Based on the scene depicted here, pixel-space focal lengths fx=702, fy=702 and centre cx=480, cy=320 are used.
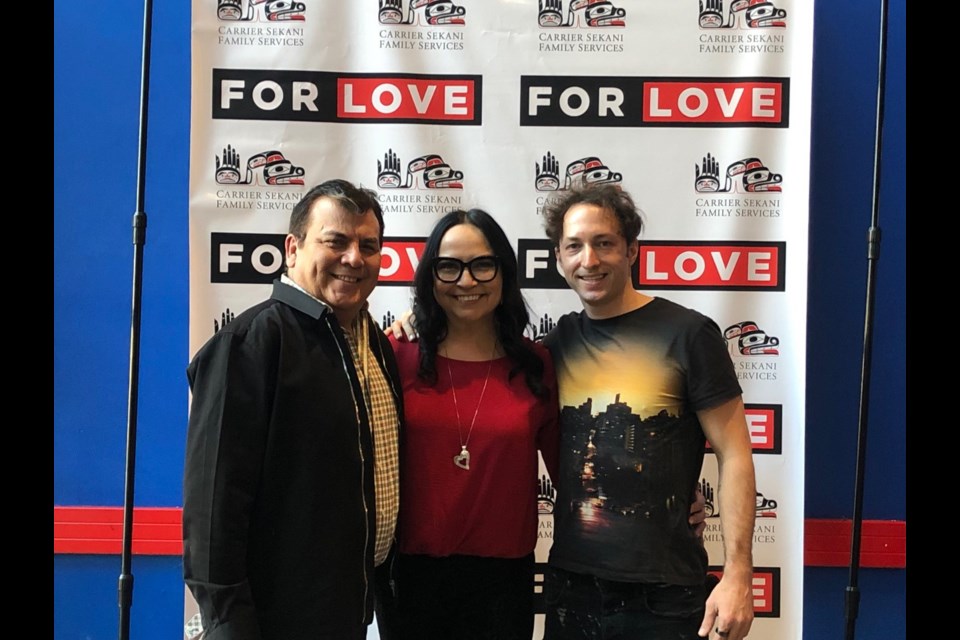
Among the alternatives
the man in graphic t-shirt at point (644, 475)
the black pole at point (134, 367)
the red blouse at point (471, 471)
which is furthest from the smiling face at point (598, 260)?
the black pole at point (134, 367)

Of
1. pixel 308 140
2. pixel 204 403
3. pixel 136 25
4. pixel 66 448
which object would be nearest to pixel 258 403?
pixel 204 403

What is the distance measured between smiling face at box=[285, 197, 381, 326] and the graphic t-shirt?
0.58 m

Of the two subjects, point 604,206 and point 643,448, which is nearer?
point 643,448

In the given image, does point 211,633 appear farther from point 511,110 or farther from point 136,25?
point 136,25

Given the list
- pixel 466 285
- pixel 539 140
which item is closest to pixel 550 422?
pixel 466 285

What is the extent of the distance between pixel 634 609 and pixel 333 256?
0.99 meters

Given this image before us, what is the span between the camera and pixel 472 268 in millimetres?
1677

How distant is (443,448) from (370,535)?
27cm

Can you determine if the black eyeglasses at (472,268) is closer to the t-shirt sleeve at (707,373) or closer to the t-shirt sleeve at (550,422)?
the t-shirt sleeve at (550,422)

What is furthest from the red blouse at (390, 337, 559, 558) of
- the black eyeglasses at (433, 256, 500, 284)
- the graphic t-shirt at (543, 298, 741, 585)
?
the black eyeglasses at (433, 256, 500, 284)

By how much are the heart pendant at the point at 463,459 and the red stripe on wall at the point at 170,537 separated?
1.34 m

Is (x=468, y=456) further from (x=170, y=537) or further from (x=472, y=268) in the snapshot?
(x=170, y=537)

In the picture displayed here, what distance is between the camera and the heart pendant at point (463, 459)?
1.59m

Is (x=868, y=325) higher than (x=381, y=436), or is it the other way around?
(x=868, y=325)
